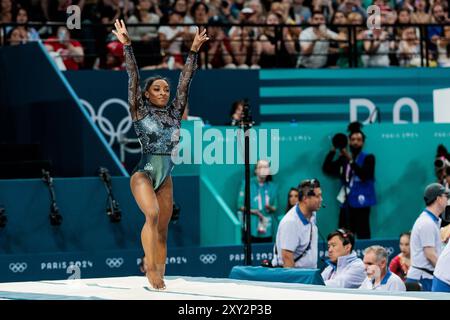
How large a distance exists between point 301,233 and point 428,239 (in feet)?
3.60

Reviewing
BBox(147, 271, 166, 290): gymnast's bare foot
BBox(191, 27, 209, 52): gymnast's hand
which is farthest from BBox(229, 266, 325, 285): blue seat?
BBox(191, 27, 209, 52): gymnast's hand

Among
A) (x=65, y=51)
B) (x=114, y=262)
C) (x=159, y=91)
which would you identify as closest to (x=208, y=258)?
(x=114, y=262)

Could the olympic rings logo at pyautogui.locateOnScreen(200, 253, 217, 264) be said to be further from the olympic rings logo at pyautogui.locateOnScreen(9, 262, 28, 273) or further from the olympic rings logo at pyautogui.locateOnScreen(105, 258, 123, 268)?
the olympic rings logo at pyautogui.locateOnScreen(9, 262, 28, 273)

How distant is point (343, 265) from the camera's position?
9.89 metres

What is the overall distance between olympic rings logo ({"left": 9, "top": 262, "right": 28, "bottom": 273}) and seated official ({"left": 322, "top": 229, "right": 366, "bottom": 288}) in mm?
3178

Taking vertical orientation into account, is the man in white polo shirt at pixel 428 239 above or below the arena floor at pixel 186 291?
above

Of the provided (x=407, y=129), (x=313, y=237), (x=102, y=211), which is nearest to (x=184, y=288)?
(x=313, y=237)

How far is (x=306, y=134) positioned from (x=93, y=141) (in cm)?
236

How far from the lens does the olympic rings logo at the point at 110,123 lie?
1448 centimetres

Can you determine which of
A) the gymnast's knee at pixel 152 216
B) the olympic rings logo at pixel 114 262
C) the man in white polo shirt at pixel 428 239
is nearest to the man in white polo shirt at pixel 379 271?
the man in white polo shirt at pixel 428 239

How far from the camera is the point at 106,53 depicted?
14727 millimetres

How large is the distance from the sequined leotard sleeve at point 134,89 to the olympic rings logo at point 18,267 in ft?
11.7

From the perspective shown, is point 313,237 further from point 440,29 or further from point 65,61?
point 440,29

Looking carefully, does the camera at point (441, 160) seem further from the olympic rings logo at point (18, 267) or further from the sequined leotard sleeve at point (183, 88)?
the sequined leotard sleeve at point (183, 88)
